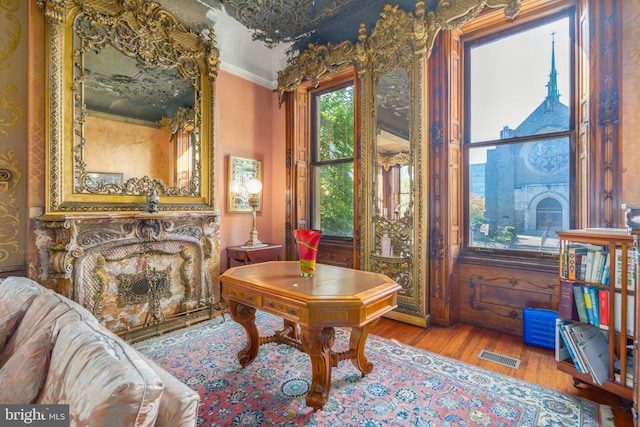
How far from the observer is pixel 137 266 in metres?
2.97

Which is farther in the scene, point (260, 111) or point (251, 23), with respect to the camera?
point (260, 111)

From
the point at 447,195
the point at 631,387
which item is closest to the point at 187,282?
the point at 447,195

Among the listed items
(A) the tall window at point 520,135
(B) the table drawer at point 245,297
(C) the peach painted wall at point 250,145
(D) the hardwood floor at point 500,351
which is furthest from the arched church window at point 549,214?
(C) the peach painted wall at point 250,145

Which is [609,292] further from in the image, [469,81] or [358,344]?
[469,81]

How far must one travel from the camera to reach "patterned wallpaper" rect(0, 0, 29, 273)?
93.0 inches

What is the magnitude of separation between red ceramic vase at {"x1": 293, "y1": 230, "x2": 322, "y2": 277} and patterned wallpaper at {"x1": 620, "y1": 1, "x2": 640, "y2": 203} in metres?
2.38

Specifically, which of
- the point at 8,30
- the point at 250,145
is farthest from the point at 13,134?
the point at 250,145

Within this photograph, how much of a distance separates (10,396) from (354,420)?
1.57m

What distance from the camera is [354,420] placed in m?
1.70

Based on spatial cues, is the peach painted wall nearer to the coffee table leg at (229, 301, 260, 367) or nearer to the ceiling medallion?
the ceiling medallion

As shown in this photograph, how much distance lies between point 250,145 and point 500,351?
12.8 feet

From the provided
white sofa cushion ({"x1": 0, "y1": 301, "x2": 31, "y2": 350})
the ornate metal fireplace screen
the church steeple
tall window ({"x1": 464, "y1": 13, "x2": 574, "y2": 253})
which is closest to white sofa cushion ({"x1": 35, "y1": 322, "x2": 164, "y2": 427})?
white sofa cushion ({"x1": 0, "y1": 301, "x2": 31, "y2": 350})

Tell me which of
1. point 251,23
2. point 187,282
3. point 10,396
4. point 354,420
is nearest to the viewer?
point 10,396

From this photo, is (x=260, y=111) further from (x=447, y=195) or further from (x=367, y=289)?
(x=367, y=289)
